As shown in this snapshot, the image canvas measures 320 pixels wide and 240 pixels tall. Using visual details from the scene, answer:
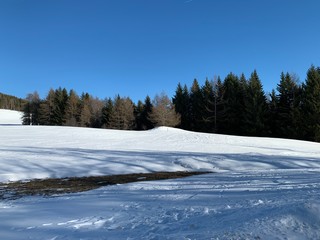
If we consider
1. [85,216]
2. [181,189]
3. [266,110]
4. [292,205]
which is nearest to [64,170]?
[181,189]

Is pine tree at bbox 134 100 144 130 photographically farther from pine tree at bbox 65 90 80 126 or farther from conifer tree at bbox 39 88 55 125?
conifer tree at bbox 39 88 55 125

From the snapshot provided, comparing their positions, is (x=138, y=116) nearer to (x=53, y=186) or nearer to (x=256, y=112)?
(x=256, y=112)

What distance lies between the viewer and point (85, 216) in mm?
4855

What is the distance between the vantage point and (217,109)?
47281mm

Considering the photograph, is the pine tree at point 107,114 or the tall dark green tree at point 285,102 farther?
the pine tree at point 107,114

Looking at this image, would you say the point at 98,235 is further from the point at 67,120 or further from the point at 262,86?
the point at 67,120

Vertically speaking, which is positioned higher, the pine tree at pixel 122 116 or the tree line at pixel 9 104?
the tree line at pixel 9 104

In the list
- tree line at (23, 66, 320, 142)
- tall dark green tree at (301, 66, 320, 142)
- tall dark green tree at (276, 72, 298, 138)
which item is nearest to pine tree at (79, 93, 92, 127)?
tree line at (23, 66, 320, 142)

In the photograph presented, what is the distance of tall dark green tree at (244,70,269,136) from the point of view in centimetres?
4004

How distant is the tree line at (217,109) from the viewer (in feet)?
124

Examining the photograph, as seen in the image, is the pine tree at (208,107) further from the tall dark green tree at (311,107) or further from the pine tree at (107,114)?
the pine tree at (107,114)

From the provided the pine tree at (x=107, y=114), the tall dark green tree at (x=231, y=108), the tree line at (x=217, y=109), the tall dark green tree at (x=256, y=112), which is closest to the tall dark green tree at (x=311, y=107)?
the tree line at (x=217, y=109)

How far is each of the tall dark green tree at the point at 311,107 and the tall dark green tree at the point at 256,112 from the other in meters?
5.05

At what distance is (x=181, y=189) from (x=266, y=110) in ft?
121
